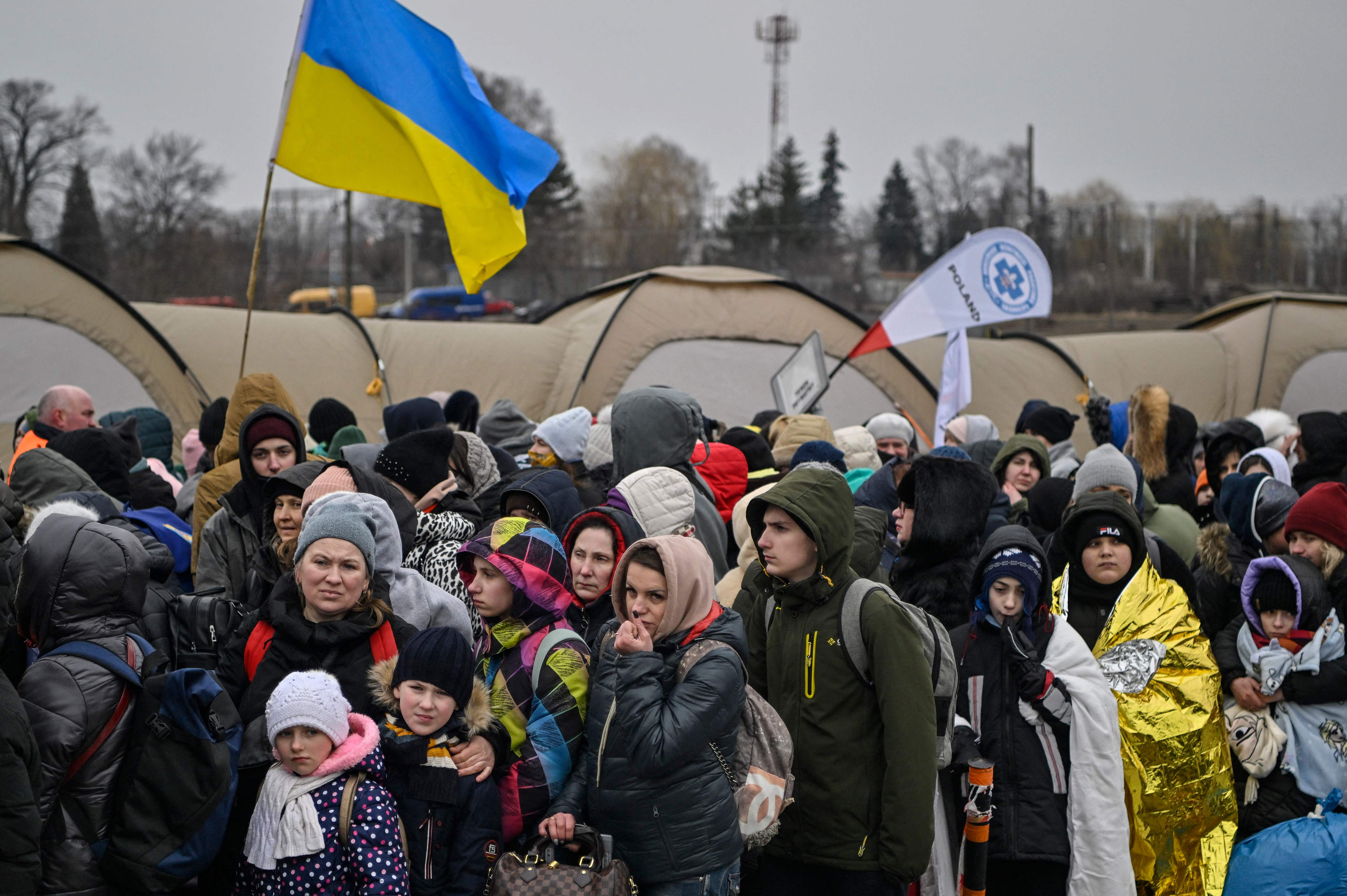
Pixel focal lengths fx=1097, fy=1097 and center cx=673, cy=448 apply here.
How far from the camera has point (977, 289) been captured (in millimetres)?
10250

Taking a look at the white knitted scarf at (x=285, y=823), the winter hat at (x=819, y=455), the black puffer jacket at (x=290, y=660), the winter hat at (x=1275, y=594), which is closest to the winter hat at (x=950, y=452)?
the winter hat at (x=819, y=455)

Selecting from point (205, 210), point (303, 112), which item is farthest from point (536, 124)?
point (303, 112)

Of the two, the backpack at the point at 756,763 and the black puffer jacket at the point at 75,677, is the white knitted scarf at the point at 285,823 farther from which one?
the backpack at the point at 756,763

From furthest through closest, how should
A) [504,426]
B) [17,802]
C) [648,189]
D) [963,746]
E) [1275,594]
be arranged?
[648,189], [504,426], [1275,594], [963,746], [17,802]

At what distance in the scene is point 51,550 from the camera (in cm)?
304

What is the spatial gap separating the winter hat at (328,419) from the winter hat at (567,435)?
6.78 feet

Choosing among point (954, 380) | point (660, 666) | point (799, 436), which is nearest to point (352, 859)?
point (660, 666)

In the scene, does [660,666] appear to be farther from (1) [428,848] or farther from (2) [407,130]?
(2) [407,130]

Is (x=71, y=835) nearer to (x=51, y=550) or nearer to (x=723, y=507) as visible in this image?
(x=51, y=550)

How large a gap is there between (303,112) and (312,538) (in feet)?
10.4

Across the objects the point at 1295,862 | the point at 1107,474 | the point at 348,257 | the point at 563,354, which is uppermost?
the point at 348,257

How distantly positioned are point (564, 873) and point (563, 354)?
1105 centimetres

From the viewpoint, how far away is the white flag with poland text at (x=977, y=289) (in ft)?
33.6

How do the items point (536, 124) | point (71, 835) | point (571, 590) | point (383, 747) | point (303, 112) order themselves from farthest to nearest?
point (536, 124) → point (303, 112) → point (571, 590) → point (383, 747) → point (71, 835)
